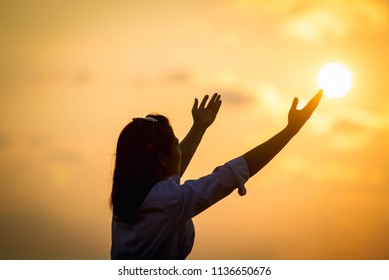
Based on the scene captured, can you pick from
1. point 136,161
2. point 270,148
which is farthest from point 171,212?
point 270,148

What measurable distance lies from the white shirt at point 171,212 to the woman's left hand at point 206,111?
62cm

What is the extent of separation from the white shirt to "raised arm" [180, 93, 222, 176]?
23.3 inches

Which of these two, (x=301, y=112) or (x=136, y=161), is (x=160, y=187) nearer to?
(x=136, y=161)

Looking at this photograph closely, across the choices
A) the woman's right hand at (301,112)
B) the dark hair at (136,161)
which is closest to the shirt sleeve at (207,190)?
the dark hair at (136,161)

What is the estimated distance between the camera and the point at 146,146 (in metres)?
1.92

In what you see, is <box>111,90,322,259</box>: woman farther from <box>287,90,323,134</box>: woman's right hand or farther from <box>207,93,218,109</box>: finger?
<box>207,93,218,109</box>: finger

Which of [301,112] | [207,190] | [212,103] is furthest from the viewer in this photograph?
[212,103]

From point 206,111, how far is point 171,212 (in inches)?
29.5

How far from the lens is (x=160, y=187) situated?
6.15 feet

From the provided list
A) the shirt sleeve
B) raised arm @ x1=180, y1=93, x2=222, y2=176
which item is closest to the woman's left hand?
raised arm @ x1=180, y1=93, x2=222, y2=176

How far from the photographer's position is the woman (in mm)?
1816

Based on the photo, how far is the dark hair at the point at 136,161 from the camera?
1.87 m
